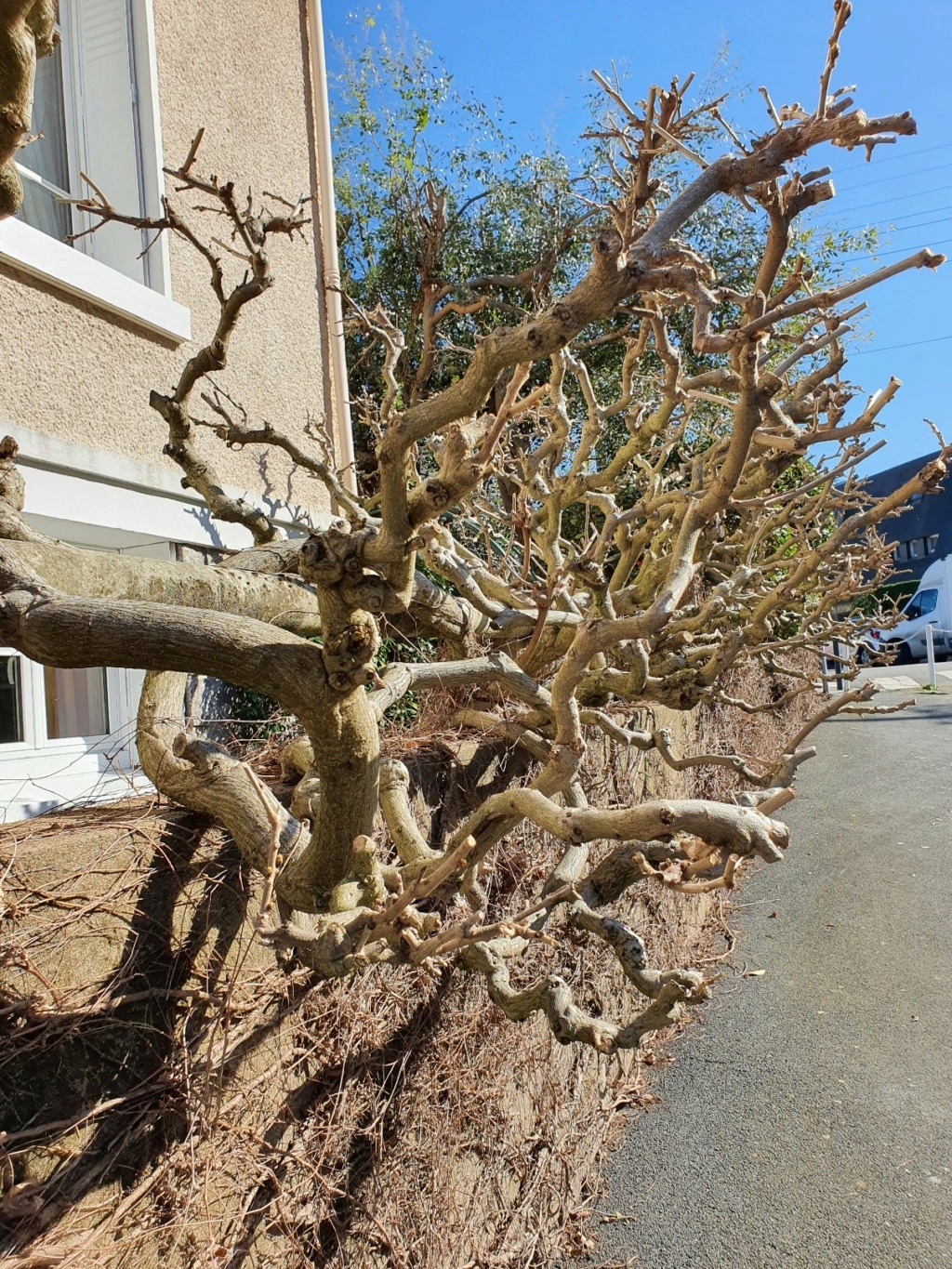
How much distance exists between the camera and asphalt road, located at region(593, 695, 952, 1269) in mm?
4496

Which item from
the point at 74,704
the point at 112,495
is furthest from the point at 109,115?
the point at 74,704

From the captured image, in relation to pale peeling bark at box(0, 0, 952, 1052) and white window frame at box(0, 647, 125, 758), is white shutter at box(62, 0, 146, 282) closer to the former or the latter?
pale peeling bark at box(0, 0, 952, 1052)

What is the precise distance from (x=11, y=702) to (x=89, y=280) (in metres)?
2.33

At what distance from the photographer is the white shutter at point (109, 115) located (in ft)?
17.1

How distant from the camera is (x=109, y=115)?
5305mm

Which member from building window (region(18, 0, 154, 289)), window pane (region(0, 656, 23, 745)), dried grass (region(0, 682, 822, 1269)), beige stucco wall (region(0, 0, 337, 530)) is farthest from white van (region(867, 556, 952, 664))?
window pane (region(0, 656, 23, 745))

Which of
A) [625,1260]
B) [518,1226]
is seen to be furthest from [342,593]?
[625,1260]

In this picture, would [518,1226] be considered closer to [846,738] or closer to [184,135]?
[184,135]

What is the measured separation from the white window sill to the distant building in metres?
34.0

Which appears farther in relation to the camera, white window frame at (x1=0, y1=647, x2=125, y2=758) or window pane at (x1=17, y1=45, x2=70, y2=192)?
window pane at (x1=17, y1=45, x2=70, y2=192)

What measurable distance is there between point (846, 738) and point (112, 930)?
1433 cm

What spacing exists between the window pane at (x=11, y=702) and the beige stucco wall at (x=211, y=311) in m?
1.27

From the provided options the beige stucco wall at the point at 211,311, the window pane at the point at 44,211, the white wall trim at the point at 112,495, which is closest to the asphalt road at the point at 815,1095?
the white wall trim at the point at 112,495

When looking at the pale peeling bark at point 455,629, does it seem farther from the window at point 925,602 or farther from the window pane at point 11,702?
the window at point 925,602
